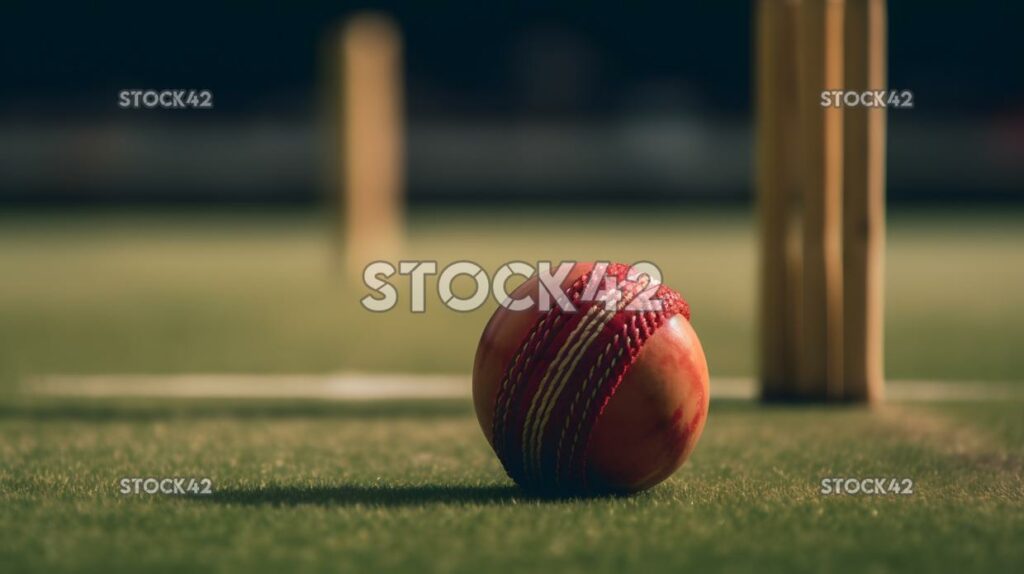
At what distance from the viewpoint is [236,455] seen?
5391mm

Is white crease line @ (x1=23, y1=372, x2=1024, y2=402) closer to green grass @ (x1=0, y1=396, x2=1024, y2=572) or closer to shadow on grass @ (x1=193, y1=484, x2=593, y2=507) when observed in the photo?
green grass @ (x1=0, y1=396, x2=1024, y2=572)

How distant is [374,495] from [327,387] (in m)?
3.03

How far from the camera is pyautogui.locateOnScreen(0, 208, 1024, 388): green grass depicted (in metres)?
8.64

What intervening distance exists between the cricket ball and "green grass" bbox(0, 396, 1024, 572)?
136 mm

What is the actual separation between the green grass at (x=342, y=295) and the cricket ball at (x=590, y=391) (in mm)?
3723

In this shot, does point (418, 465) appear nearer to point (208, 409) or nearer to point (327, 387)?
point (208, 409)

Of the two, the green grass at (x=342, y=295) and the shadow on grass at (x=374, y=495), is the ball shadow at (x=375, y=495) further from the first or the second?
the green grass at (x=342, y=295)

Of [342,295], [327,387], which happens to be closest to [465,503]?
[327,387]

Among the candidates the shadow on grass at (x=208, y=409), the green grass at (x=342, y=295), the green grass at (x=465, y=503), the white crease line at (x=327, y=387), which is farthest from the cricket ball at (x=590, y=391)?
the green grass at (x=342, y=295)

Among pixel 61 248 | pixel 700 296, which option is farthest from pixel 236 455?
pixel 61 248

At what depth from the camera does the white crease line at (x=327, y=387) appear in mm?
7102

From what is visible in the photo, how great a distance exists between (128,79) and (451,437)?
27.5 meters

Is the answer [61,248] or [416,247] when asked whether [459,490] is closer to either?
[416,247]

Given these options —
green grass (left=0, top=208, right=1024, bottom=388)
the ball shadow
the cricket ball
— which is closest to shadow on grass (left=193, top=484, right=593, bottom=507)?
the ball shadow
